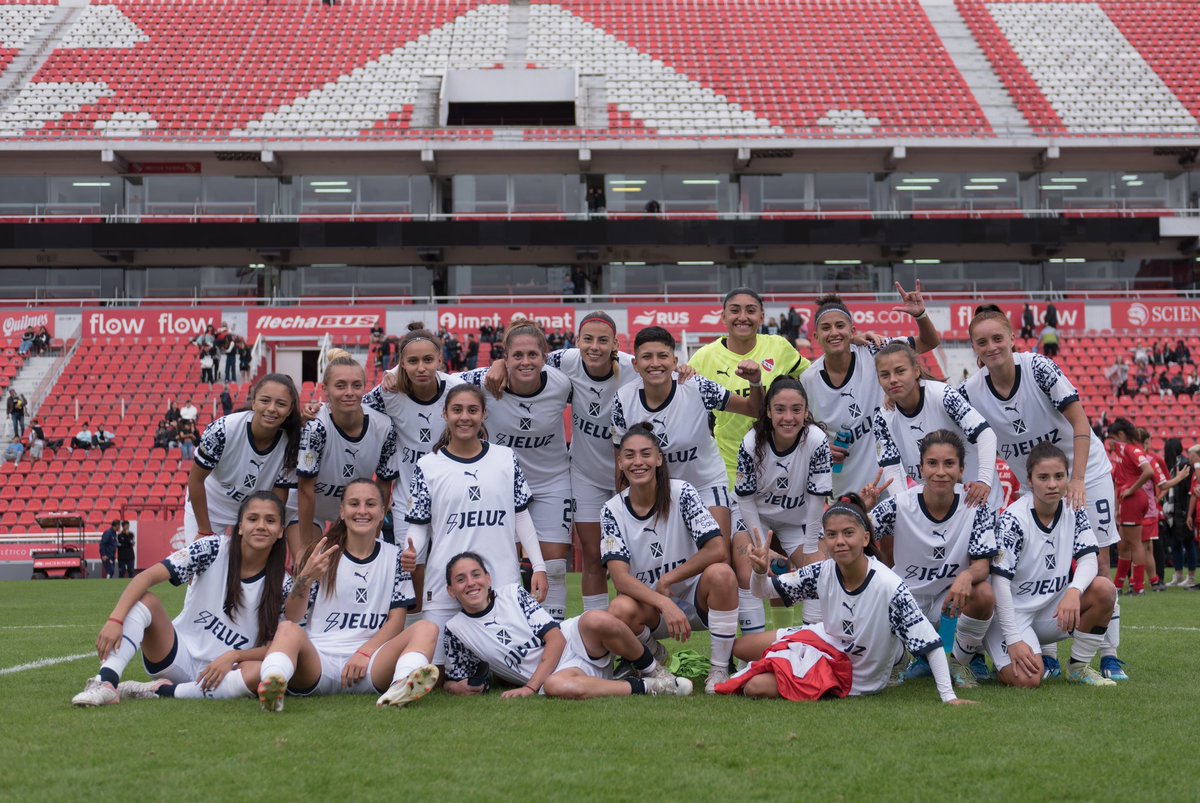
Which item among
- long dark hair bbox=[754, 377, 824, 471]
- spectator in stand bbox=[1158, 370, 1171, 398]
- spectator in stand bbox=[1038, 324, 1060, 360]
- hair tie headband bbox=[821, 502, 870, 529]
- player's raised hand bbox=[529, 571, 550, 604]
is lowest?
player's raised hand bbox=[529, 571, 550, 604]

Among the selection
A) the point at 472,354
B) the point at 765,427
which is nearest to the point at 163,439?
the point at 472,354

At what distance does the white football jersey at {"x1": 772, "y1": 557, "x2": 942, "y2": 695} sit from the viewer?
5203mm

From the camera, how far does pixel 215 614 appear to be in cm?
559

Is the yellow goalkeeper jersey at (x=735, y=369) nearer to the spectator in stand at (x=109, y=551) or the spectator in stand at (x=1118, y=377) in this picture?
the spectator in stand at (x=109, y=551)

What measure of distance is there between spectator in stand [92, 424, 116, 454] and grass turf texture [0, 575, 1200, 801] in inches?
724

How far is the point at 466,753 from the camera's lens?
13.2 feet

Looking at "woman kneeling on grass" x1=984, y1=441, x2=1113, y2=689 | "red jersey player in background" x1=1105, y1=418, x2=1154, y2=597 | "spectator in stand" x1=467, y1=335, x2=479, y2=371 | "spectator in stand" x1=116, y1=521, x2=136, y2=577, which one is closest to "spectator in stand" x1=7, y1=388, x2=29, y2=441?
"spectator in stand" x1=116, y1=521, x2=136, y2=577

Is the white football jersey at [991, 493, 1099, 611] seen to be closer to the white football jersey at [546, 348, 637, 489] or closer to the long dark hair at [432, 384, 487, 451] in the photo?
the white football jersey at [546, 348, 637, 489]

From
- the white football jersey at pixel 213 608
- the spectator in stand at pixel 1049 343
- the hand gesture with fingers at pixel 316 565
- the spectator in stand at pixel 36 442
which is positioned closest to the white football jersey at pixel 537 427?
the hand gesture with fingers at pixel 316 565

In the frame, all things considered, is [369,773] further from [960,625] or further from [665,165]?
[665,165]

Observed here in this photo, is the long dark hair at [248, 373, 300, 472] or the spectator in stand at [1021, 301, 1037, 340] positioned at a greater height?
the spectator in stand at [1021, 301, 1037, 340]

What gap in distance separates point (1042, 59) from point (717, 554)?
33613 mm

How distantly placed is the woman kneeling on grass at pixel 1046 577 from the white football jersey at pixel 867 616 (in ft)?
2.07

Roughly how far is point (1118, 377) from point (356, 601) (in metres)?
22.2
